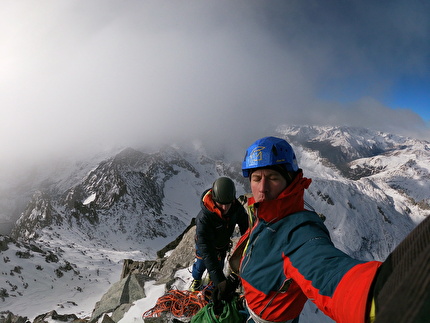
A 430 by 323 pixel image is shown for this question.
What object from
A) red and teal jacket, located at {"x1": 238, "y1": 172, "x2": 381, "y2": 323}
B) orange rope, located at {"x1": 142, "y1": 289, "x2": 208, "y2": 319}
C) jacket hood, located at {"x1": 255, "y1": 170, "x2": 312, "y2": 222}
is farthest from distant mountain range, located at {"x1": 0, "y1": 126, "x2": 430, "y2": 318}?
Result: jacket hood, located at {"x1": 255, "y1": 170, "x2": 312, "y2": 222}

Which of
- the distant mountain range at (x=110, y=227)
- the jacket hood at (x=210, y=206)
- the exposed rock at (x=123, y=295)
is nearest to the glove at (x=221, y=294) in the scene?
the jacket hood at (x=210, y=206)

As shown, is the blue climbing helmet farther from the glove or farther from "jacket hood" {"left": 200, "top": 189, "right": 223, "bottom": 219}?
"jacket hood" {"left": 200, "top": 189, "right": 223, "bottom": 219}

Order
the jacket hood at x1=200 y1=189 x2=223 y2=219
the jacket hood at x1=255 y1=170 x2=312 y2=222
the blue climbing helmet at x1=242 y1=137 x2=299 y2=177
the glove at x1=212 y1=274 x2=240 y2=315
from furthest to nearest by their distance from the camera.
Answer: the jacket hood at x1=200 y1=189 x2=223 y2=219
the glove at x1=212 y1=274 x2=240 y2=315
the blue climbing helmet at x1=242 y1=137 x2=299 y2=177
the jacket hood at x1=255 y1=170 x2=312 y2=222

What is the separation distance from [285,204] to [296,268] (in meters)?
0.75

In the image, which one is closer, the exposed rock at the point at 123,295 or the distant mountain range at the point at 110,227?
the exposed rock at the point at 123,295

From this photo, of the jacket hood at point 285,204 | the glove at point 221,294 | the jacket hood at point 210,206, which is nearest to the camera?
the jacket hood at point 285,204

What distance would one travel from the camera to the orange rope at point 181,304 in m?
6.14

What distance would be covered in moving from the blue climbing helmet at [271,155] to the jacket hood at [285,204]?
1.03 feet

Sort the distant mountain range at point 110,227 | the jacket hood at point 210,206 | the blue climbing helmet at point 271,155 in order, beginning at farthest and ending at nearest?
the distant mountain range at point 110,227
the jacket hood at point 210,206
the blue climbing helmet at point 271,155

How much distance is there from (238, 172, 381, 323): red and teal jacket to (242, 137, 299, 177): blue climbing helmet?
0.26 metres

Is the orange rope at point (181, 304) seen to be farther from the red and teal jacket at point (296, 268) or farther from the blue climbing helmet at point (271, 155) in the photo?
the blue climbing helmet at point (271, 155)

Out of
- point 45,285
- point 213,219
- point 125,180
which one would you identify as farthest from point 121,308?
point 125,180

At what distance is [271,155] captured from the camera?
10.3 feet

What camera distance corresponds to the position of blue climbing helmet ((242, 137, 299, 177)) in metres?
3.09
